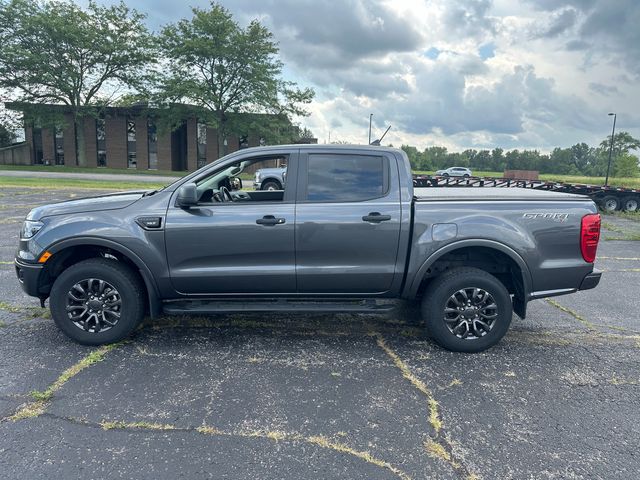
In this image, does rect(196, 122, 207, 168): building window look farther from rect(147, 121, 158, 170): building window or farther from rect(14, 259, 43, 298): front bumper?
rect(14, 259, 43, 298): front bumper

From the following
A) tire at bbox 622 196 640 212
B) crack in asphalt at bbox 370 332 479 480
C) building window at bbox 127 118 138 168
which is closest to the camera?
crack in asphalt at bbox 370 332 479 480

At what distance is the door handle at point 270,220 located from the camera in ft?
12.5

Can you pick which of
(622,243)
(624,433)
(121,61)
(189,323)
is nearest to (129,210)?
(189,323)

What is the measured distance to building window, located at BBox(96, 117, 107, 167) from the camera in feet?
162

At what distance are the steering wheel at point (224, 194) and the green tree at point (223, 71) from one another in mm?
34516

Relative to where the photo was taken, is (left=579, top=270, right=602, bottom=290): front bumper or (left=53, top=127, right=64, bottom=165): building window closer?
(left=579, top=270, right=602, bottom=290): front bumper

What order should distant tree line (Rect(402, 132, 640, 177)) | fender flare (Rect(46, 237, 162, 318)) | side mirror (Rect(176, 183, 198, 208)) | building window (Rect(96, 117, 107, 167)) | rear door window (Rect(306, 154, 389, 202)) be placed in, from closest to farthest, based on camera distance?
side mirror (Rect(176, 183, 198, 208)) < fender flare (Rect(46, 237, 162, 318)) < rear door window (Rect(306, 154, 389, 202)) < building window (Rect(96, 117, 107, 167)) < distant tree line (Rect(402, 132, 640, 177))

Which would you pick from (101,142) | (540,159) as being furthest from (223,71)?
(540,159)

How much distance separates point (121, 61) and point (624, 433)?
147 ft

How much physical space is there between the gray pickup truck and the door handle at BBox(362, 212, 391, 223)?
12 mm

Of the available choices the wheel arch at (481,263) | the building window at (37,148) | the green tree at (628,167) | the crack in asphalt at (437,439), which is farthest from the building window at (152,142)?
the green tree at (628,167)

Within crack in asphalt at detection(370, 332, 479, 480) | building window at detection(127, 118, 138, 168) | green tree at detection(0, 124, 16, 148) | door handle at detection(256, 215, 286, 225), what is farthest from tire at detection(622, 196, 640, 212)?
green tree at detection(0, 124, 16, 148)

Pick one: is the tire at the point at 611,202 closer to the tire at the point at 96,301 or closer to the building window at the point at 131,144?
the tire at the point at 96,301

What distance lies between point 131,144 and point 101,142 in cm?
371
